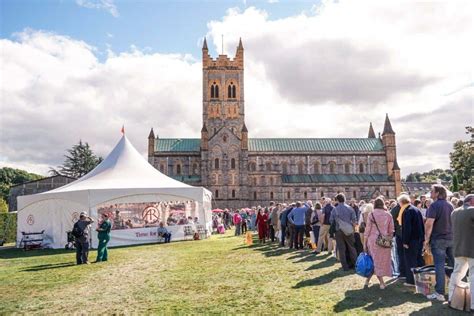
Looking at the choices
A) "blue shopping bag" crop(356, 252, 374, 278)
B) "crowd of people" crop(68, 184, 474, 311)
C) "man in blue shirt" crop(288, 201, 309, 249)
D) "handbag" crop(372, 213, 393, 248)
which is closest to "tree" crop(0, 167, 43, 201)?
"man in blue shirt" crop(288, 201, 309, 249)

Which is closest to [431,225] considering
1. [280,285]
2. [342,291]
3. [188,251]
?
[342,291]

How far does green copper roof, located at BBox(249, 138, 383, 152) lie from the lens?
207ft

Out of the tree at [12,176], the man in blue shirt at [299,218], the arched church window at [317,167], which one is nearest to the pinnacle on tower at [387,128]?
the arched church window at [317,167]

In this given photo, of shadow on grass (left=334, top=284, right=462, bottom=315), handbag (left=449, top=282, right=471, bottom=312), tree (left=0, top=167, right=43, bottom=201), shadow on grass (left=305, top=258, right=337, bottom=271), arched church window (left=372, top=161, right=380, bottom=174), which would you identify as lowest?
shadow on grass (left=305, top=258, right=337, bottom=271)

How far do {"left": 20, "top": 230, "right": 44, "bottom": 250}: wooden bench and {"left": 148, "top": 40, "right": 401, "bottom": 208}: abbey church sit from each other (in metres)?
35.0

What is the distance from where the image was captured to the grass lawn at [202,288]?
7.21 metres

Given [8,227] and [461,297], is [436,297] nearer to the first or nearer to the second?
[461,297]

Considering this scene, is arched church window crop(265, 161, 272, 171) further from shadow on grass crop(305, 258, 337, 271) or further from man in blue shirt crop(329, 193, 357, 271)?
man in blue shirt crop(329, 193, 357, 271)

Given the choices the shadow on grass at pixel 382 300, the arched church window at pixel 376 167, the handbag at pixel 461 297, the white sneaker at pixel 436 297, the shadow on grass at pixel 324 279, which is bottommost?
the shadow on grass at pixel 324 279

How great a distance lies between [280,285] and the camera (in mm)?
8992

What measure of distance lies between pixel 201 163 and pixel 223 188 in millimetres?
5274

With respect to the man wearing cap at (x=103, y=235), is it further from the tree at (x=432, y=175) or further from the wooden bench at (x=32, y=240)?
the tree at (x=432, y=175)

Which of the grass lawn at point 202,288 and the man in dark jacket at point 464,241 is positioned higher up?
the man in dark jacket at point 464,241

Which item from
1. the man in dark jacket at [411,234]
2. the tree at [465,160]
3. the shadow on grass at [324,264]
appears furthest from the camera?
the tree at [465,160]
